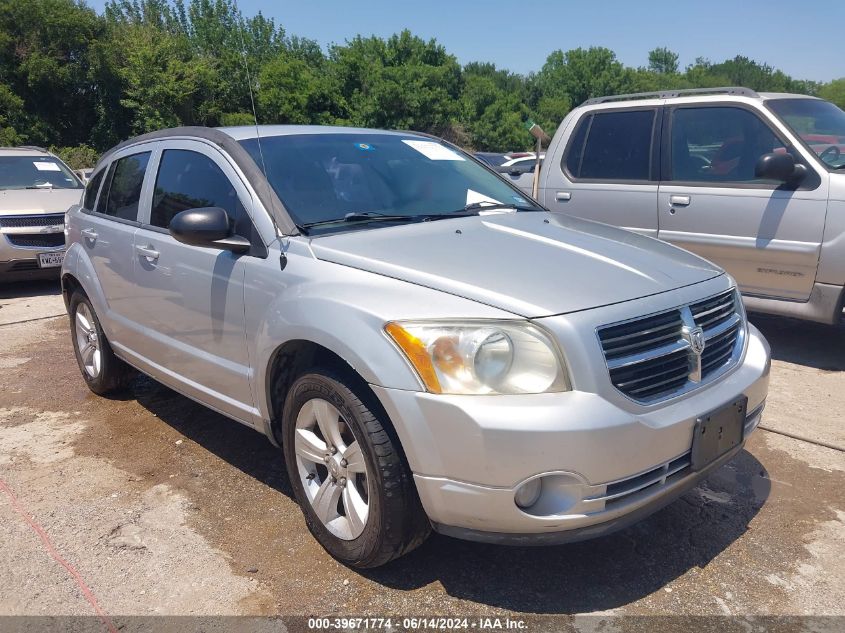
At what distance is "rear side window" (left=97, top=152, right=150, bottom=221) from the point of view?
4.23 m

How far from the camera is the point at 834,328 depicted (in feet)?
20.7

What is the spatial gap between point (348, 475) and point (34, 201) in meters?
7.69

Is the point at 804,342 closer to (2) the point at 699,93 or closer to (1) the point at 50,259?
(2) the point at 699,93

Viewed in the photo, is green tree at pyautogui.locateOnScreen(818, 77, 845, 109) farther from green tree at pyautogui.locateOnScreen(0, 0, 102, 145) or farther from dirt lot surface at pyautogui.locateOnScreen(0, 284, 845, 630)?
dirt lot surface at pyautogui.locateOnScreen(0, 284, 845, 630)

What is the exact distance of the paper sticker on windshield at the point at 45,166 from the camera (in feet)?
32.1

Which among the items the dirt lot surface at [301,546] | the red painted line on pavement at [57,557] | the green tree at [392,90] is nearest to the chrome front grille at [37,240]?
the dirt lot surface at [301,546]

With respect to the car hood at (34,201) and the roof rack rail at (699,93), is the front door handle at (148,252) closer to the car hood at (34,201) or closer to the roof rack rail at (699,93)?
the roof rack rail at (699,93)

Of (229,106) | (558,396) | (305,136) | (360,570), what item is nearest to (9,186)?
(305,136)

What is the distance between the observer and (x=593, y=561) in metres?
2.89

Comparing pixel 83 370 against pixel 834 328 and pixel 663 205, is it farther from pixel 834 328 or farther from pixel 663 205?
pixel 834 328

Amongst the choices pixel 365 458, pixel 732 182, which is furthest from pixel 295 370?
pixel 732 182

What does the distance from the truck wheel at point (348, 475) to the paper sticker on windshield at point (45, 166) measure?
27.9 ft

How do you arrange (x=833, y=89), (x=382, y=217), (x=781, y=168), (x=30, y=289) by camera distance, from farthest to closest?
(x=833, y=89)
(x=30, y=289)
(x=781, y=168)
(x=382, y=217)

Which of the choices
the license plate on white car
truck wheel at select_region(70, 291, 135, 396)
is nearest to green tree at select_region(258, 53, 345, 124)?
the license plate on white car
